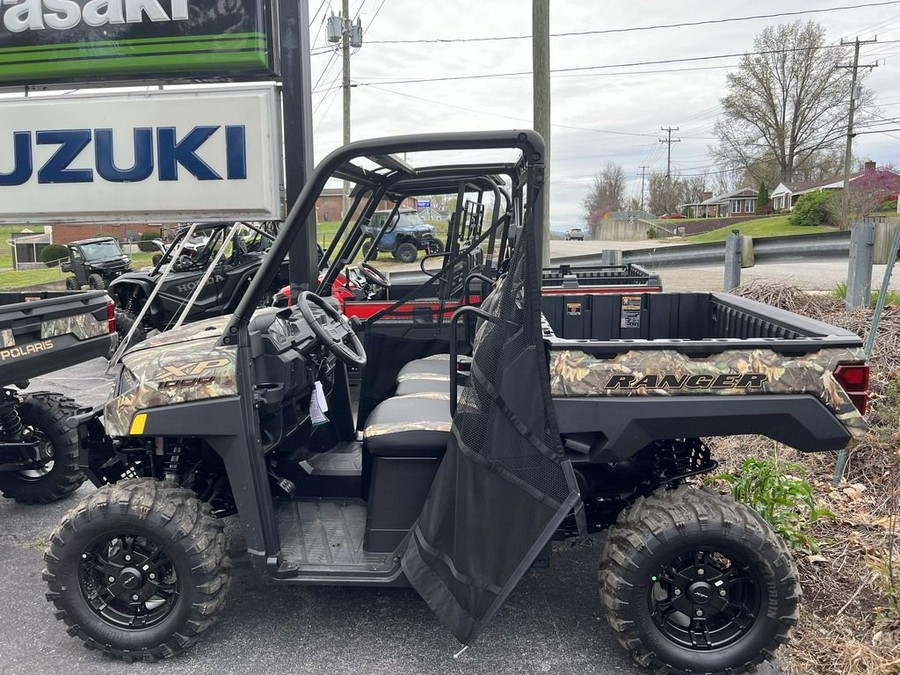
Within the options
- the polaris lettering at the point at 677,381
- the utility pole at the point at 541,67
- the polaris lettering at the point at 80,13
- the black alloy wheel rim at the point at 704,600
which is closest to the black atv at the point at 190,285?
the utility pole at the point at 541,67

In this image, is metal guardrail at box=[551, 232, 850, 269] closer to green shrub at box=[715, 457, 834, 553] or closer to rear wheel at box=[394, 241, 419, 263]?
green shrub at box=[715, 457, 834, 553]

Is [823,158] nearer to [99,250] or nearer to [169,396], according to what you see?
[99,250]

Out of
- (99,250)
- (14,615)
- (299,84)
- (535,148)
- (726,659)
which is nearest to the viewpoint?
(535,148)

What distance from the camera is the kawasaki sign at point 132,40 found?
15.2ft

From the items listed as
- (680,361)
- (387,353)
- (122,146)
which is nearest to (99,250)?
(122,146)

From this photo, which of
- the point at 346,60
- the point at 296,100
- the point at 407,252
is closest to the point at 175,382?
the point at 296,100

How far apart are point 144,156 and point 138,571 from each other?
9.98 feet

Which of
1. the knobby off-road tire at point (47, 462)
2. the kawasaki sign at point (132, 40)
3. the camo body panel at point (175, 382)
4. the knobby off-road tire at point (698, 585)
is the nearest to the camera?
the knobby off-road tire at point (698, 585)

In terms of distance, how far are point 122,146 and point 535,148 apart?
352 cm

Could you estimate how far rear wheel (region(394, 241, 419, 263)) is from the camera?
1377 cm

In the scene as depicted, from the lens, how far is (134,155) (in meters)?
4.79

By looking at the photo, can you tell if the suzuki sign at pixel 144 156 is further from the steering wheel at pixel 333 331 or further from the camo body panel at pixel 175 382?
the camo body panel at pixel 175 382

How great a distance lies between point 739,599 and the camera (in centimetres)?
270

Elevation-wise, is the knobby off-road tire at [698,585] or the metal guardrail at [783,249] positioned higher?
the metal guardrail at [783,249]
